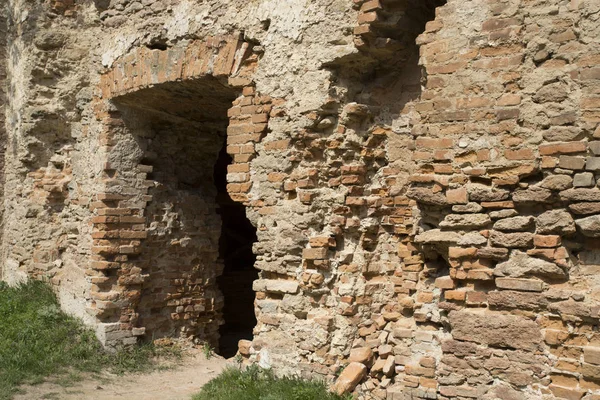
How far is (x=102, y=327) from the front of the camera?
6230mm

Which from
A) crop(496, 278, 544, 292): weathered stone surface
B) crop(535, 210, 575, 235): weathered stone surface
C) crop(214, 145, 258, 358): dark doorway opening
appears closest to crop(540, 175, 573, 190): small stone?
crop(535, 210, 575, 235): weathered stone surface

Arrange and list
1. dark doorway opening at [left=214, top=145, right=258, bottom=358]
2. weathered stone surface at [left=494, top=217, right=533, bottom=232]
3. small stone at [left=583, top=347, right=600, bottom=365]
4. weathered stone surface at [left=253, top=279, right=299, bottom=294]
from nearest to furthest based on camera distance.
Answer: small stone at [left=583, top=347, right=600, bottom=365]
weathered stone surface at [left=494, top=217, right=533, bottom=232]
weathered stone surface at [left=253, top=279, right=299, bottom=294]
dark doorway opening at [left=214, top=145, right=258, bottom=358]

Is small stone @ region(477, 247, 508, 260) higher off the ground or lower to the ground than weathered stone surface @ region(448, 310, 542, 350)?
higher

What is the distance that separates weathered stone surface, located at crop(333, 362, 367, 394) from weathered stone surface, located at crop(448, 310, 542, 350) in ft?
2.89

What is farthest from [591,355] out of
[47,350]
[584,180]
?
[47,350]

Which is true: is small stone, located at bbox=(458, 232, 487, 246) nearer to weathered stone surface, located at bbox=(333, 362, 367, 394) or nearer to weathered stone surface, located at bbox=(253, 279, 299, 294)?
weathered stone surface, located at bbox=(333, 362, 367, 394)

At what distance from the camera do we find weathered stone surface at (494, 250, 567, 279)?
3.33 metres

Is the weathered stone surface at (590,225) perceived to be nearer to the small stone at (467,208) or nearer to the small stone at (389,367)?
the small stone at (467,208)

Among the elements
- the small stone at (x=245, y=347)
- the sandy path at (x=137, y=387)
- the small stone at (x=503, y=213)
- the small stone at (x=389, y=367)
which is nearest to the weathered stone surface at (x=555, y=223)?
the small stone at (x=503, y=213)

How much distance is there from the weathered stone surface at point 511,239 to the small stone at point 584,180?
37 centimetres

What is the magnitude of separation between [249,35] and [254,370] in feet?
8.59

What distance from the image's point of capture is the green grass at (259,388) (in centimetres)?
418

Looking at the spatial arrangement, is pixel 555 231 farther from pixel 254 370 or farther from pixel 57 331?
pixel 57 331

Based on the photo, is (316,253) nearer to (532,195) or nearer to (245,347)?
(245,347)
